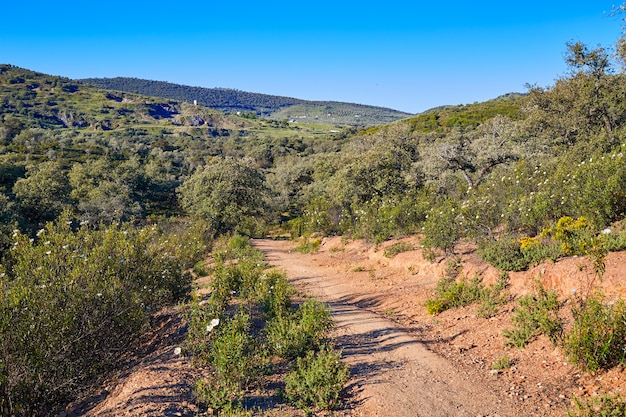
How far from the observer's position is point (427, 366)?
6223 mm

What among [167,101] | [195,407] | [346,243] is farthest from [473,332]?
[167,101]

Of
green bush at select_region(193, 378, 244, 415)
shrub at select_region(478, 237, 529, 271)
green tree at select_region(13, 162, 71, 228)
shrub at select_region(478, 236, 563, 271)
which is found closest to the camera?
green bush at select_region(193, 378, 244, 415)

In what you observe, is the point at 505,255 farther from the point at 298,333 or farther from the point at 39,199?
the point at 39,199

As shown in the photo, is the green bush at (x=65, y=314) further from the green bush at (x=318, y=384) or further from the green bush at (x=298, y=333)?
the green bush at (x=318, y=384)

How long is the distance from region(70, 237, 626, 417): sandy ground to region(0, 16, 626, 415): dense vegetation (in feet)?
1.13

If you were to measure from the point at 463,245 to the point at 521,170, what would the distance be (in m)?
3.92

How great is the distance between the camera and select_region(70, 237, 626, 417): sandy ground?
16.1 feet

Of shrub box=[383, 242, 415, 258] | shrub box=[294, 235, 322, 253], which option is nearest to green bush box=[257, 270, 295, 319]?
shrub box=[383, 242, 415, 258]

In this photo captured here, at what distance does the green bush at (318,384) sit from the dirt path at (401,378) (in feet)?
1.06

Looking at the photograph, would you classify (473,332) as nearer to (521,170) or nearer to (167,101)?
(521,170)

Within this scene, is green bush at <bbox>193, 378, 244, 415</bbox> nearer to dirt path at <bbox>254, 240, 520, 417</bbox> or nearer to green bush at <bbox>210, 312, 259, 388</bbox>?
green bush at <bbox>210, 312, 259, 388</bbox>

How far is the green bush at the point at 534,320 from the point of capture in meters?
5.94

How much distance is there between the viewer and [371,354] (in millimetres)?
6648

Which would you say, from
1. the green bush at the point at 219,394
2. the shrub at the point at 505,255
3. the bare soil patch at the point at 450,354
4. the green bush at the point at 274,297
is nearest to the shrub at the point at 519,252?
the shrub at the point at 505,255
